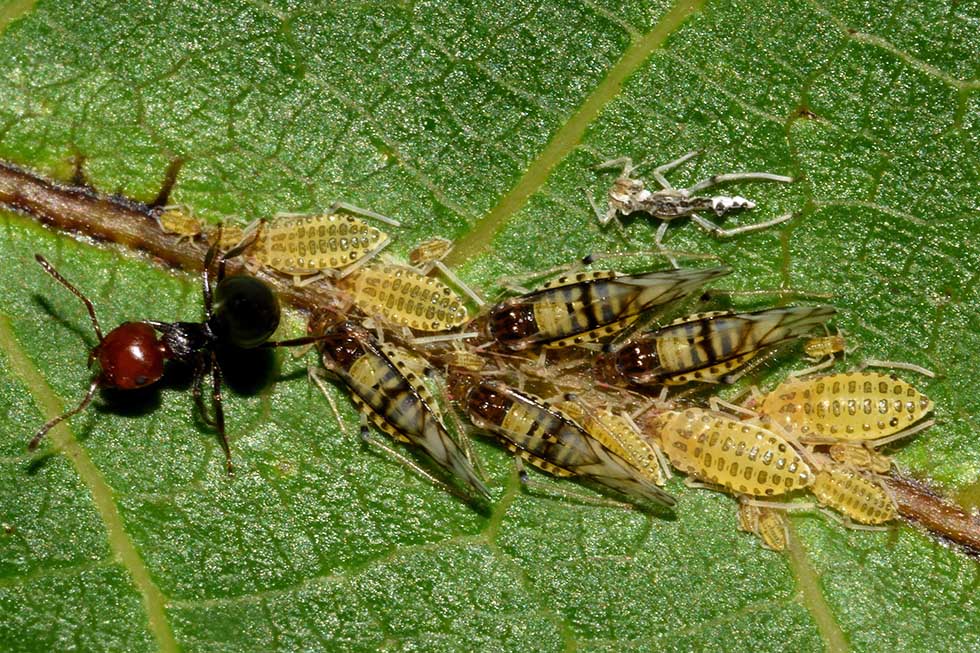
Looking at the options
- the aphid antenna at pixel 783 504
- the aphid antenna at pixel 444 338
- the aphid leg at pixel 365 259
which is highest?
the aphid leg at pixel 365 259

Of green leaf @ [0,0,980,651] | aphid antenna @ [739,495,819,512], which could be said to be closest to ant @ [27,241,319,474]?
green leaf @ [0,0,980,651]

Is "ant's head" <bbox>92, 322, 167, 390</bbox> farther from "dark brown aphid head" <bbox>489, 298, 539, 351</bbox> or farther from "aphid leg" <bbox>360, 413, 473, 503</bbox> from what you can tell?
"dark brown aphid head" <bbox>489, 298, 539, 351</bbox>

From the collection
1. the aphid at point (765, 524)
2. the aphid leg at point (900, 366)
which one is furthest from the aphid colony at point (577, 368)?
the aphid leg at point (900, 366)

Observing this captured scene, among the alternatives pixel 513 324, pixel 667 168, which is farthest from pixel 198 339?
pixel 667 168

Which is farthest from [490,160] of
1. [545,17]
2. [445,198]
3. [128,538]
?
[128,538]

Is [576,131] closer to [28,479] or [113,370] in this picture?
[113,370]

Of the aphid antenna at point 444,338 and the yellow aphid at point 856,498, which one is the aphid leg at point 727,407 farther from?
the aphid antenna at point 444,338
